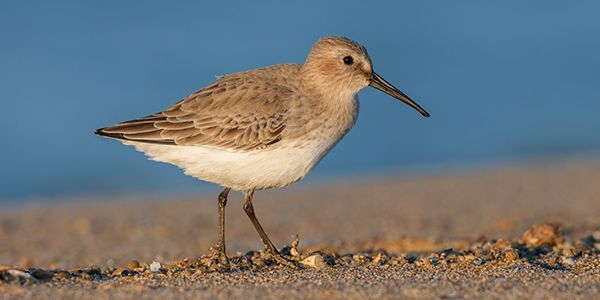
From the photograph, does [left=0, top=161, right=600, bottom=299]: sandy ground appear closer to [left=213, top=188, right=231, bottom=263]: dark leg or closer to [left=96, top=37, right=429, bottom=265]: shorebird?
[left=213, top=188, right=231, bottom=263]: dark leg

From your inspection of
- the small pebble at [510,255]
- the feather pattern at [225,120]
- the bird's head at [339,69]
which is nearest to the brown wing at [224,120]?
the feather pattern at [225,120]

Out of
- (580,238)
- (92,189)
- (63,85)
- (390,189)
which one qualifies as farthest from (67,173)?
(580,238)

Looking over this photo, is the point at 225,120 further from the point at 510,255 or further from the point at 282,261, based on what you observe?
the point at 510,255

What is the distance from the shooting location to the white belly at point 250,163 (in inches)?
264

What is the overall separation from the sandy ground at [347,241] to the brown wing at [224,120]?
0.90m

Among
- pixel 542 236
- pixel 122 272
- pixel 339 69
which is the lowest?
pixel 122 272

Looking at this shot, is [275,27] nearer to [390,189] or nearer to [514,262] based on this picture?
[390,189]

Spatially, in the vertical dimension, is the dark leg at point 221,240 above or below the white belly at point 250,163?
below

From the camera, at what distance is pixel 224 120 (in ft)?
22.8

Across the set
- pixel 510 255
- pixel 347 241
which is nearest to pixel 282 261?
pixel 510 255

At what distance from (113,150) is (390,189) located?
23.7 feet

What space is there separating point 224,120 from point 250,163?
17.0 inches

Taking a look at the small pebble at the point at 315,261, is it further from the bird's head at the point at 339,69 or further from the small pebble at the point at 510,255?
the bird's head at the point at 339,69

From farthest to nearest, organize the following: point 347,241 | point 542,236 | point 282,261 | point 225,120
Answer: point 347,241, point 542,236, point 225,120, point 282,261
